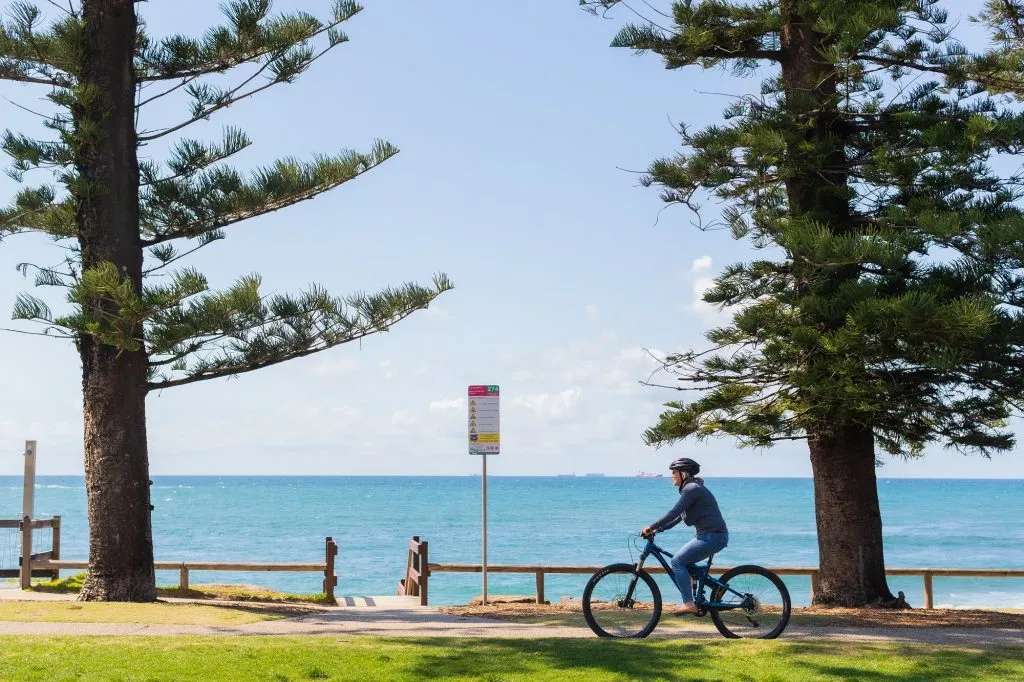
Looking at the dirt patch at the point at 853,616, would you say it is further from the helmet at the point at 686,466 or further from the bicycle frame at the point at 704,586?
the helmet at the point at 686,466

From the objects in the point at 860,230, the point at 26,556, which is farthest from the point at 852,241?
the point at 26,556

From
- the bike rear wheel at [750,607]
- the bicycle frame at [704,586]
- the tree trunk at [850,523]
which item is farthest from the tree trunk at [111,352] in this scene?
the tree trunk at [850,523]

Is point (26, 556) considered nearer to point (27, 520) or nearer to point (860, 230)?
point (27, 520)

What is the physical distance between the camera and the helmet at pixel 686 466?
8.27 m

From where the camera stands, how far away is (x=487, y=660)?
7.41 m

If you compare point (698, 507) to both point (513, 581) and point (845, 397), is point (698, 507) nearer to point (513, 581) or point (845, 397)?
point (845, 397)

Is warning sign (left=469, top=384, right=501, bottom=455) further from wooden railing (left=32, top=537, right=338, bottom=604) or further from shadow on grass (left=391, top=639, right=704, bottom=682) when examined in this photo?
shadow on grass (left=391, top=639, right=704, bottom=682)

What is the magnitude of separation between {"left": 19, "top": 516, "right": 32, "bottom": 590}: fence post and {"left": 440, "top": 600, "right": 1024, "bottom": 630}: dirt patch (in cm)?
569

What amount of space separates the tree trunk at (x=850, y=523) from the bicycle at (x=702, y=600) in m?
3.63

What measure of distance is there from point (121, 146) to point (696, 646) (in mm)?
8307

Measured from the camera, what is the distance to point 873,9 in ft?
35.8

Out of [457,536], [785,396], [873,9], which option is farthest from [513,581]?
[873,9]

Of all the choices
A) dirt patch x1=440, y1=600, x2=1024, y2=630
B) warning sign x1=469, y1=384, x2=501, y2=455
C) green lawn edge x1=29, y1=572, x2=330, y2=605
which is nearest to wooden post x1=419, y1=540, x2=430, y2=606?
green lawn edge x1=29, y1=572, x2=330, y2=605

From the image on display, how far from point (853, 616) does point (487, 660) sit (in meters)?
4.75
